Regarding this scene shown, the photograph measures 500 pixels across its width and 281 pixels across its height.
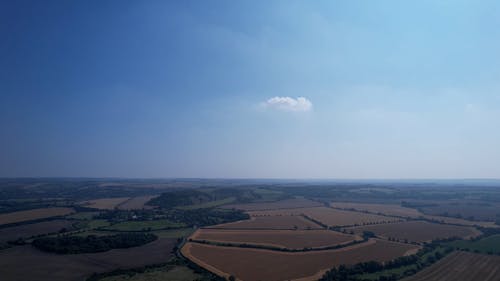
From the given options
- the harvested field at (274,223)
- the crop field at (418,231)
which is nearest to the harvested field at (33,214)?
the harvested field at (274,223)

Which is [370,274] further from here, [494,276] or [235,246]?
[235,246]

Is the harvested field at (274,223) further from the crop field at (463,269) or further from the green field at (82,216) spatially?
the green field at (82,216)

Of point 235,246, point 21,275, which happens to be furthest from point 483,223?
point 21,275

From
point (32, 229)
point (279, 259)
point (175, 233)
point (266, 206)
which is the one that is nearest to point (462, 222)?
point (279, 259)

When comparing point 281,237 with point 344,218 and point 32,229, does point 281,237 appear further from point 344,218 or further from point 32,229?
point 32,229

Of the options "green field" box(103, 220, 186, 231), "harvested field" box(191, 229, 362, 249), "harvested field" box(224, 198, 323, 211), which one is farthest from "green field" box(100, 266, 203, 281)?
"harvested field" box(224, 198, 323, 211)

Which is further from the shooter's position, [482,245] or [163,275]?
[482,245]
